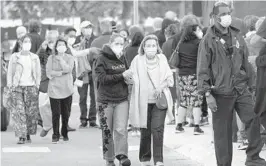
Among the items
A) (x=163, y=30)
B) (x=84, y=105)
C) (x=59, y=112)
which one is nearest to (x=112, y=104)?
(x=59, y=112)

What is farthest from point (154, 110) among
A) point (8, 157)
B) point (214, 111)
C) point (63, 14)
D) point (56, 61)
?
point (63, 14)

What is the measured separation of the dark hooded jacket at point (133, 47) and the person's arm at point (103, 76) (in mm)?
3564

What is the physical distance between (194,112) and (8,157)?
129 inches

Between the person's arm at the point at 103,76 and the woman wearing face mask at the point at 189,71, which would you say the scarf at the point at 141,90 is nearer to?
the person's arm at the point at 103,76

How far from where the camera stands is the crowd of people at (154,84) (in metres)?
10.3

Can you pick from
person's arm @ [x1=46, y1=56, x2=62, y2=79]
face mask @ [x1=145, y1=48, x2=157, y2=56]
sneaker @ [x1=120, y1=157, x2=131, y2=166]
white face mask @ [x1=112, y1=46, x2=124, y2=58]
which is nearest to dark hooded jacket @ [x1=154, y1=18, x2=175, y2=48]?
person's arm @ [x1=46, y1=56, x2=62, y2=79]

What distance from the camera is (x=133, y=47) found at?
1575 cm

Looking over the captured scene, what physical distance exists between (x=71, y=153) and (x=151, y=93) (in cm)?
255

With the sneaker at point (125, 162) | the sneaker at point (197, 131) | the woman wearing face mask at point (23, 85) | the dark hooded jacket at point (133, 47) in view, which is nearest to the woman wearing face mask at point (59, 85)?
the woman wearing face mask at point (23, 85)

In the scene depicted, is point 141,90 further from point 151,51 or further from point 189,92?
point 189,92

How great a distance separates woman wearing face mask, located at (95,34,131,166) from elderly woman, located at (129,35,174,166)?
171mm

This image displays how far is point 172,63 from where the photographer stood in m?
14.9

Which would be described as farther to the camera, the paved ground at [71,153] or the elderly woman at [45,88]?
the elderly woman at [45,88]

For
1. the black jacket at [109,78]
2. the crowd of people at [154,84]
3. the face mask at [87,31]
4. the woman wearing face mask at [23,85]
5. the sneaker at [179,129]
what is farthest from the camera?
the face mask at [87,31]
